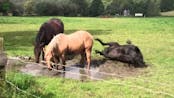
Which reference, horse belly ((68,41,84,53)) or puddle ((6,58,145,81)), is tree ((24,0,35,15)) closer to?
puddle ((6,58,145,81))

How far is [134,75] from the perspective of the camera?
11289mm

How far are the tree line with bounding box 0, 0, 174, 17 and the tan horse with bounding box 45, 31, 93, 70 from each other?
183 feet

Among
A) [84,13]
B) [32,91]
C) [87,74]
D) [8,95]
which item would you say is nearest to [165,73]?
[87,74]

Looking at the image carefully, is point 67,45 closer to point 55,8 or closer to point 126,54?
point 126,54

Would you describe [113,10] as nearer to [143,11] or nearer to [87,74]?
[143,11]

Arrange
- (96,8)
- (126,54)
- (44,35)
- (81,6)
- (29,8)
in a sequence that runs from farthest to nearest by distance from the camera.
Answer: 1. (81,6)
2. (96,8)
3. (29,8)
4. (44,35)
5. (126,54)

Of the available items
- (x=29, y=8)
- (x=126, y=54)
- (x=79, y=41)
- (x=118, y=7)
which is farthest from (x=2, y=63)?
(x=118, y=7)

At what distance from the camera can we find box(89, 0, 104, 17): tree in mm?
81000

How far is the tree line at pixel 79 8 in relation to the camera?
74.4 meters

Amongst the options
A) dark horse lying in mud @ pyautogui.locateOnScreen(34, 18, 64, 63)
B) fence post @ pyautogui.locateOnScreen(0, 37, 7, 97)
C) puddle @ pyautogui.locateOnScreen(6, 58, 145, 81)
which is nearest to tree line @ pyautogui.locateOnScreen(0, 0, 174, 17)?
dark horse lying in mud @ pyautogui.locateOnScreen(34, 18, 64, 63)

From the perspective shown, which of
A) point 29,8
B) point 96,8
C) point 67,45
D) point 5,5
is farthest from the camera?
point 96,8

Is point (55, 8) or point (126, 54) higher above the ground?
point (126, 54)

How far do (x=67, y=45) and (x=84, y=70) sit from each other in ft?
3.07

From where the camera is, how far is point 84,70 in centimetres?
1194
